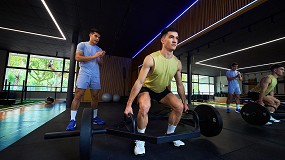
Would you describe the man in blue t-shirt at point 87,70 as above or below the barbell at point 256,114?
above

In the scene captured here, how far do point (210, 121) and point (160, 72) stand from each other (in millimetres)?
883

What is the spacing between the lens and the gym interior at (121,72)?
1202mm

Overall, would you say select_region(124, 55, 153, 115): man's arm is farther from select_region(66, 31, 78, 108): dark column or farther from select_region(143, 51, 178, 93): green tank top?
select_region(66, 31, 78, 108): dark column

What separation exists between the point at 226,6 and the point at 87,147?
3.51m

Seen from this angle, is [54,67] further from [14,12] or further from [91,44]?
[91,44]

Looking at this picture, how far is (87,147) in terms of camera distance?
0.84 metres

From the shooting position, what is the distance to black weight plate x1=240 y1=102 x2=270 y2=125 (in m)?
2.17

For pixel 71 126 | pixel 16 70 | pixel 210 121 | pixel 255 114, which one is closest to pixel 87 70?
pixel 71 126

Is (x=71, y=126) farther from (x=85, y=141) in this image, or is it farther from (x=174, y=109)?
(x=174, y=109)

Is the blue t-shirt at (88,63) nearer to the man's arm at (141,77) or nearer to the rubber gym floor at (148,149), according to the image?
the rubber gym floor at (148,149)

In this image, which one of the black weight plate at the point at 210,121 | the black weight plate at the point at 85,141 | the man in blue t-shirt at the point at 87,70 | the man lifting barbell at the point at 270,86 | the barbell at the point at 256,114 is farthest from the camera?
the man lifting barbell at the point at 270,86

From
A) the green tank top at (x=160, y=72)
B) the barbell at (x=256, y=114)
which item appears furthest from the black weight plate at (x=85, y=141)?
the barbell at (x=256, y=114)

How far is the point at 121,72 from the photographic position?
8648 millimetres

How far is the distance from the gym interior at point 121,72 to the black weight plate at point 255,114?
0.02m
